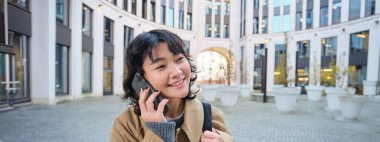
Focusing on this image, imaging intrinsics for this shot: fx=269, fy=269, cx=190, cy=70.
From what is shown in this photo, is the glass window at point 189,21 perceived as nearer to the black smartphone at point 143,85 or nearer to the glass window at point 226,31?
the glass window at point 226,31

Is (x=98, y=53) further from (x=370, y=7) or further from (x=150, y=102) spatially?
(x=370, y=7)

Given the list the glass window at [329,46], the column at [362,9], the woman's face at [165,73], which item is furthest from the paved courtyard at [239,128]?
the glass window at [329,46]

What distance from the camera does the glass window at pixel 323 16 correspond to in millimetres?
31516

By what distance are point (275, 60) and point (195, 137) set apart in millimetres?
37180

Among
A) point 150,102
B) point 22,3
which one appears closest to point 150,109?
point 150,102

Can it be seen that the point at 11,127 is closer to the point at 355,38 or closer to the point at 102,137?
the point at 102,137

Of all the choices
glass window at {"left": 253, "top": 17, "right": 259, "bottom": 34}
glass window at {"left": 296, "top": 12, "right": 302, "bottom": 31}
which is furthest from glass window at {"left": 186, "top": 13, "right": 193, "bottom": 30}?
glass window at {"left": 296, "top": 12, "right": 302, "bottom": 31}

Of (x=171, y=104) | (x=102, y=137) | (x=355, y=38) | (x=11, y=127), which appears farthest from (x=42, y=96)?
(x=355, y=38)

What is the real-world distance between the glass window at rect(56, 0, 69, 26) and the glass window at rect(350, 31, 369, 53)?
26137 millimetres

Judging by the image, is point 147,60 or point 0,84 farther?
point 0,84

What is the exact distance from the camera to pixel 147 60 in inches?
63.4

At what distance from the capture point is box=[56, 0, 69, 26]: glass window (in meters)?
15.4

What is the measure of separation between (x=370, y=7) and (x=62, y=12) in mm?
26496

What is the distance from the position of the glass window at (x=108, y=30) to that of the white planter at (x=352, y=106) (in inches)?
713
